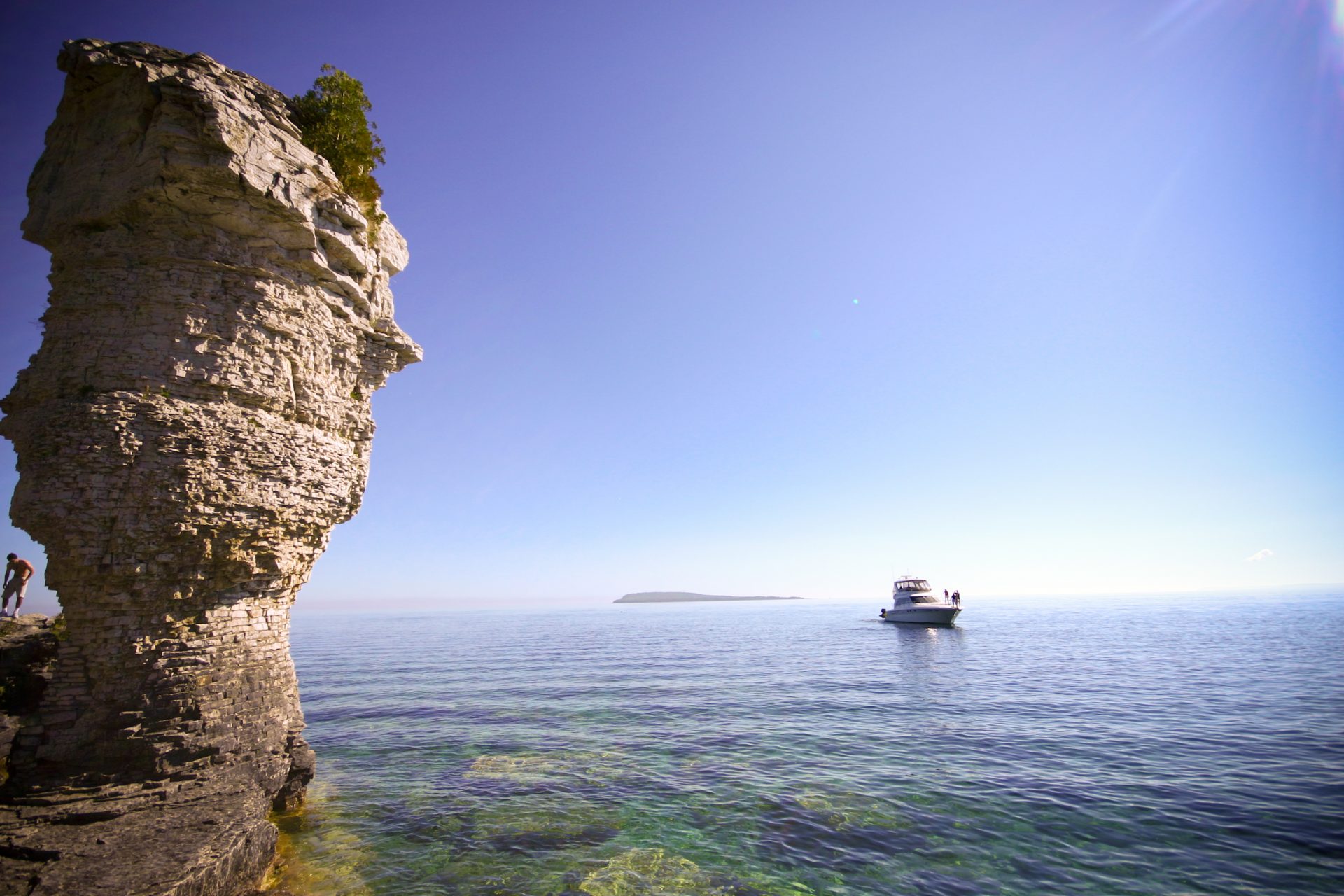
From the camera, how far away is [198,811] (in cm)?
801

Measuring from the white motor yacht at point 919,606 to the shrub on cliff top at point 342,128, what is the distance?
5556 cm

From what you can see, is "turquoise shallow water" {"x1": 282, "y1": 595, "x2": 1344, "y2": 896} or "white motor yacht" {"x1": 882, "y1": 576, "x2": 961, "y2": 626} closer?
"turquoise shallow water" {"x1": 282, "y1": 595, "x2": 1344, "y2": 896}

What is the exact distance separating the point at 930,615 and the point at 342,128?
189ft

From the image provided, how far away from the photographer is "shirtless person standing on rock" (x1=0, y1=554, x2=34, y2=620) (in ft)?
40.1

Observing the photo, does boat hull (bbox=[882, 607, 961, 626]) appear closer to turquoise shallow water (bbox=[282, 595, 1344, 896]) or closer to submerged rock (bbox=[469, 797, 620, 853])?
turquoise shallow water (bbox=[282, 595, 1344, 896])

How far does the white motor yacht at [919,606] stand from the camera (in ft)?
170

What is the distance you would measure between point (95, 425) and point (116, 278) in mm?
2791

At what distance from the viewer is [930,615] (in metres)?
52.2

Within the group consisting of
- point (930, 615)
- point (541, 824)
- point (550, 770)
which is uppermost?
point (541, 824)

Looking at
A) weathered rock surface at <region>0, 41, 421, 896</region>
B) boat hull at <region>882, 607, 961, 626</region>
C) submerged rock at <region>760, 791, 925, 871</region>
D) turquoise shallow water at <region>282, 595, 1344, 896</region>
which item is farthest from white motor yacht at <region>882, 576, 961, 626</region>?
weathered rock surface at <region>0, 41, 421, 896</region>

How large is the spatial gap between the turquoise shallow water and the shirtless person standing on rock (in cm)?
810

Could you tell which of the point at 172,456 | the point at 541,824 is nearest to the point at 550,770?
the point at 541,824

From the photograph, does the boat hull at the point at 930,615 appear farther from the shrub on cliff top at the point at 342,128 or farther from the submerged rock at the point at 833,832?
the shrub on cliff top at the point at 342,128

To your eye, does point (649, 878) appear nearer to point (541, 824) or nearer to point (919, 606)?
point (541, 824)
